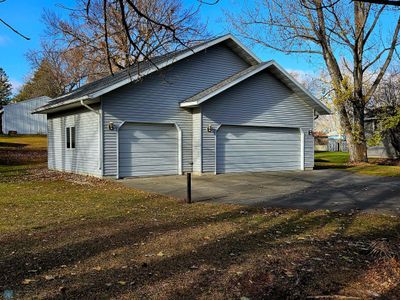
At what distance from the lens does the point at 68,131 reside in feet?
56.5

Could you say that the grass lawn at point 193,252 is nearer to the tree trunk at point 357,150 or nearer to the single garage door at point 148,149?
the single garage door at point 148,149

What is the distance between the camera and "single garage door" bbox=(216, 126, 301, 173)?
54.1 feet

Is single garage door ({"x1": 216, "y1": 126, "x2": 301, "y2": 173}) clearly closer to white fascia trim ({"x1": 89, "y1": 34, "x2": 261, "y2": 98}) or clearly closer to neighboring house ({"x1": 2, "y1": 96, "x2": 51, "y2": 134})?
white fascia trim ({"x1": 89, "y1": 34, "x2": 261, "y2": 98})

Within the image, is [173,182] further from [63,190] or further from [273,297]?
[273,297]

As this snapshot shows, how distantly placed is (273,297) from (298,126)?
15.8 m

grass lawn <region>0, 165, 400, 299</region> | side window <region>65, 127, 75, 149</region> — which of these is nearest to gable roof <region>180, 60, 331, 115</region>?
side window <region>65, 127, 75, 149</region>

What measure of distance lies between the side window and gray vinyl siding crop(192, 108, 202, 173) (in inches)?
207

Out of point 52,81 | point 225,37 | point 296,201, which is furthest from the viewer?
point 52,81

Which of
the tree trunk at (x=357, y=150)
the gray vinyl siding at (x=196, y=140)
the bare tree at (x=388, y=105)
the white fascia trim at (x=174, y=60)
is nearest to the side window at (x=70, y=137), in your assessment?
the white fascia trim at (x=174, y=60)

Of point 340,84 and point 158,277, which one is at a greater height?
point 340,84

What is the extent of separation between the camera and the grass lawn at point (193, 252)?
3.82 metres

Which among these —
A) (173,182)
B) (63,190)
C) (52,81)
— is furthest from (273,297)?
(52,81)

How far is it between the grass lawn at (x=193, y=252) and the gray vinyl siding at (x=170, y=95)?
6.18m

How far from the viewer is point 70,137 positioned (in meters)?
17.0
